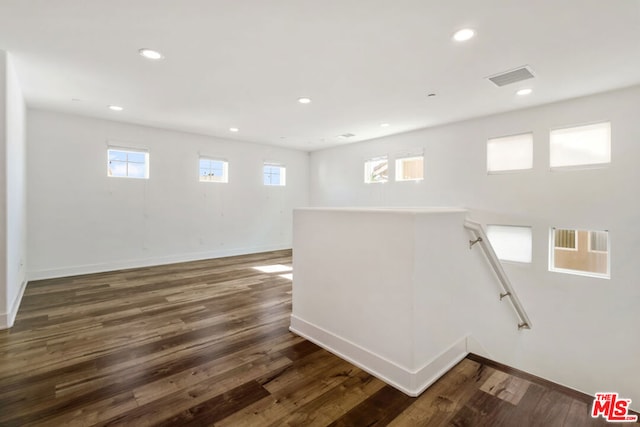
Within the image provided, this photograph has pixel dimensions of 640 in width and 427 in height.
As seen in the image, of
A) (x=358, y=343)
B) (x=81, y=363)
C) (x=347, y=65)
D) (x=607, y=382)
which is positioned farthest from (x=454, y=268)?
(x=607, y=382)

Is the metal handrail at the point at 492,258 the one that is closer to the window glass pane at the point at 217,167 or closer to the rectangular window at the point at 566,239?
the rectangular window at the point at 566,239

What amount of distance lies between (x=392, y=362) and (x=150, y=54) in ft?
11.6

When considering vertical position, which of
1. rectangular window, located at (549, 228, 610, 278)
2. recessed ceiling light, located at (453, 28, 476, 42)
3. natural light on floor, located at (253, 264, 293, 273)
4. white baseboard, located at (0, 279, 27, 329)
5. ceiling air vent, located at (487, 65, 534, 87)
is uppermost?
ceiling air vent, located at (487, 65, 534, 87)

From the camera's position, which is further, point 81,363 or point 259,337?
point 259,337

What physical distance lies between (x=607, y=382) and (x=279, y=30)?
569cm

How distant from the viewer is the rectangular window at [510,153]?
14.7ft

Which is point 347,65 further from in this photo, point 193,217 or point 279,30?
point 193,217

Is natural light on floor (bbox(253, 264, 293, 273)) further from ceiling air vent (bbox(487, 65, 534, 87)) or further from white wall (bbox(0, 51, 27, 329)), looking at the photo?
ceiling air vent (bbox(487, 65, 534, 87))

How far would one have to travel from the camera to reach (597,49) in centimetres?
272

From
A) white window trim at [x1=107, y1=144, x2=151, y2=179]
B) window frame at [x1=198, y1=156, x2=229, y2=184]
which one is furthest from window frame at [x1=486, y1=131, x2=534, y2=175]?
white window trim at [x1=107, y1=144, x2=151, y2=179]

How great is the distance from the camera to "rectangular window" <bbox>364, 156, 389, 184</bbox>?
6.53 m

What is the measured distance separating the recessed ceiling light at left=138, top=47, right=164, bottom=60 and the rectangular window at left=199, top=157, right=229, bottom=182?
11.6 ft

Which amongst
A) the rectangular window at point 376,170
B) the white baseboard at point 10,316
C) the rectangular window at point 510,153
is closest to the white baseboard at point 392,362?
the white baseboard at point 10,316

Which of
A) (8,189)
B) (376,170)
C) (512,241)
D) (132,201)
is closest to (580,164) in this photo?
(512,241)
